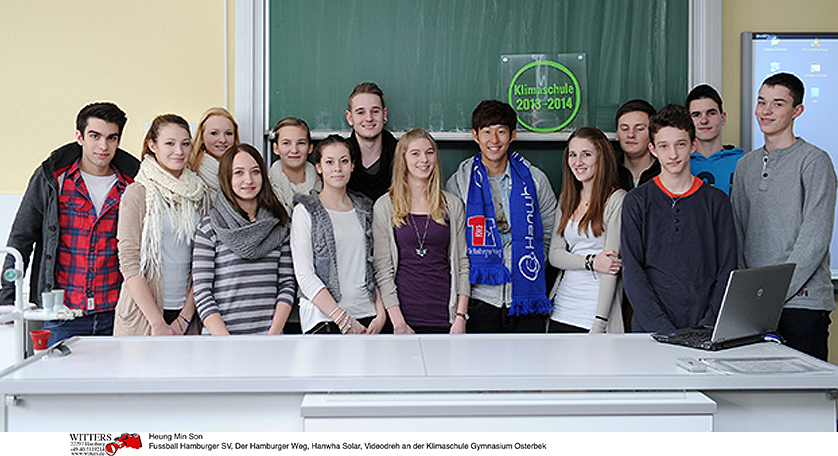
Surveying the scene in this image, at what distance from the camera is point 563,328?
10.0 feet

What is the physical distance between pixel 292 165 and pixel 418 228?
0.74m

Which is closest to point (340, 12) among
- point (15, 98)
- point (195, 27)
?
point (195, 27)

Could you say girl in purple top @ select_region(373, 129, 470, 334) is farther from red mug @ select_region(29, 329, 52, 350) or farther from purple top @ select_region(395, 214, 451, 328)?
red mug @ select_region(29, 329, 52, 350)

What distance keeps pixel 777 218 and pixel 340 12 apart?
2.42 meters

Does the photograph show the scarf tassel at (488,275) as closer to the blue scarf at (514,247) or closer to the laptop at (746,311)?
the blue scarf at (514,247)

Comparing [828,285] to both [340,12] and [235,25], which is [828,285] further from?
[235,25]

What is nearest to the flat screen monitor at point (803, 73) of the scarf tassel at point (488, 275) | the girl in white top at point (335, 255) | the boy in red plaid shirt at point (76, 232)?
the scarf tassel at point (488, 275)

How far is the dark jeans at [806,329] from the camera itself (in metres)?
2.71

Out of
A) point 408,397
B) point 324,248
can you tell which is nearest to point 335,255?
point 324,248

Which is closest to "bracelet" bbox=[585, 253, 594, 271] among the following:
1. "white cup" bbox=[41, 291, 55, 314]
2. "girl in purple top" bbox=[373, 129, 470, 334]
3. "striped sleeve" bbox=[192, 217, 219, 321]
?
"girl in purple top" bbox=[373, 129, 470, 334]

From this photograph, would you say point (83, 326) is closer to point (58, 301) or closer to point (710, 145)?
point (58, 301)

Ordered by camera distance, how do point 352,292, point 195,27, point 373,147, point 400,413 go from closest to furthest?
A: point 400,413 < point 352,292 < point 373,147 < point 195,27

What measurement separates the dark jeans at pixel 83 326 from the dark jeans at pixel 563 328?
2.06 meters

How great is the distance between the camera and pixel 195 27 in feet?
11.9
